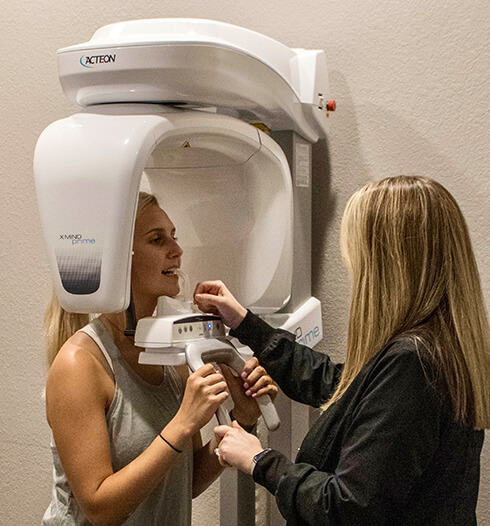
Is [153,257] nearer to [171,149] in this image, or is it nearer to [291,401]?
[171,149]

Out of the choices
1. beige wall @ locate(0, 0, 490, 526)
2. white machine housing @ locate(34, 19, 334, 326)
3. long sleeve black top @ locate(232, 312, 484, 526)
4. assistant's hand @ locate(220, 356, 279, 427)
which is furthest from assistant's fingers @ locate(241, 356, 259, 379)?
beige wall @ locate(0, 0, 490, 526)

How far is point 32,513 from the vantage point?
2.25 metres

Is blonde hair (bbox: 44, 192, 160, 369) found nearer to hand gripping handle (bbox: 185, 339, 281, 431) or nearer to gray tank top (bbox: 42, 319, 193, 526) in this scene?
gray tank top (bbox: 42, 319, 193, 526)

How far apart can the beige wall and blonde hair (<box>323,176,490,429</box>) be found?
0.55 meters

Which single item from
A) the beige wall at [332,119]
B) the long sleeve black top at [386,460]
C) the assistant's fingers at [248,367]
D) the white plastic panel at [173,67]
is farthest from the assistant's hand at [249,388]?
the white plastic panel at [173,67]

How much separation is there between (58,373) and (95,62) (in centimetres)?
56

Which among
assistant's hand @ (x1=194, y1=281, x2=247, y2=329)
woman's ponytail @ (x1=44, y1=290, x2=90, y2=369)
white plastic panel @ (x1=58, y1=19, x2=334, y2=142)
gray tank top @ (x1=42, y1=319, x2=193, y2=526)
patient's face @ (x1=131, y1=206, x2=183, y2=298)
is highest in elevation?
white plastic panel @ (x1=58, y1=19, x2=334, y2=142)

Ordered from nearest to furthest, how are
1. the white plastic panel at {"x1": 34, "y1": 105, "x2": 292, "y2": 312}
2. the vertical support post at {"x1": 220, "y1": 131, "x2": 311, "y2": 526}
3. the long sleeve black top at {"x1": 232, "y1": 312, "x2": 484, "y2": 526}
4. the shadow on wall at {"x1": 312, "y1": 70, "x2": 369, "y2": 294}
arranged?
the long sleeve black top at {"x1": 232, "y1": 312, "x2": 484, "y2": 526} < the white plastic panel at {"x1": 34, "y1": 105, "x2": 292, "y2": 312} < the vertical support post at {"x1": 220, "y1": 131, "x2": 311, "y2": 526} < the shadow on wall at {"x1": 312, "y1": 70, "x2": 369, "y2": 294}

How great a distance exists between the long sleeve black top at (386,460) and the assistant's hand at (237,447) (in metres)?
0.04

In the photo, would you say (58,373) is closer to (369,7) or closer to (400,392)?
(400,392)

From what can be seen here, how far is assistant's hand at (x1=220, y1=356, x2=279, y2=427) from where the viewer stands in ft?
4.77

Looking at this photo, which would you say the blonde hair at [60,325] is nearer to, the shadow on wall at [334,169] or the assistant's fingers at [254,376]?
the assistant's fingers at [254,376]

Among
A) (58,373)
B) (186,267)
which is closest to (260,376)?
(186,267)

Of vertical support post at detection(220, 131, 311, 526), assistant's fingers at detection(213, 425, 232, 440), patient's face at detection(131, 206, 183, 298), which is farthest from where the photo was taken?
vertical support post at detection(220, 131, 311, 526)
